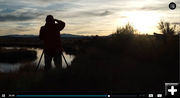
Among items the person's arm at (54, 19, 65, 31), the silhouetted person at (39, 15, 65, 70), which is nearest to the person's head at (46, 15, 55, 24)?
the silhouetted person at (39, 15, 65, 70)

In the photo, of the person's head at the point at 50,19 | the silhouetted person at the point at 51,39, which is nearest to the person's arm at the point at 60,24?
the silhouetted person at the point at 51,39

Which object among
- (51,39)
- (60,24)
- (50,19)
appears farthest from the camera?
(51,39)

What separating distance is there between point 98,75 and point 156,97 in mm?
4344

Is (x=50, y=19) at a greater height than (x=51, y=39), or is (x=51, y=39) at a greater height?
(x=50, y=19)

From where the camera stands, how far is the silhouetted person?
9.67m

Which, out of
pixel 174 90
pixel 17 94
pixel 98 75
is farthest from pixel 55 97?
pixel 98 75

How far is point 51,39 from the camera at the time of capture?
9875 mm

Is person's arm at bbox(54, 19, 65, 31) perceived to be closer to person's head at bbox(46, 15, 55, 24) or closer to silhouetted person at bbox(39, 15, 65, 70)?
silhouetted person at bbox(39, 15, 65, 70)

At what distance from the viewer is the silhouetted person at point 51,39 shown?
967cm

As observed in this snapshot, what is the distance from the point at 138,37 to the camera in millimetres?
19141

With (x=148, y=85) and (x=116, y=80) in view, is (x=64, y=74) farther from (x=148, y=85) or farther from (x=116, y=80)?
(x=148, y=85)

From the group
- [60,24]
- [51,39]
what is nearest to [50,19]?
[60,24]

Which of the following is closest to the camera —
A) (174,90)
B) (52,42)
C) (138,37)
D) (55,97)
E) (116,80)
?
(174,90)

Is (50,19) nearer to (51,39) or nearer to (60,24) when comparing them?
(60,24)
